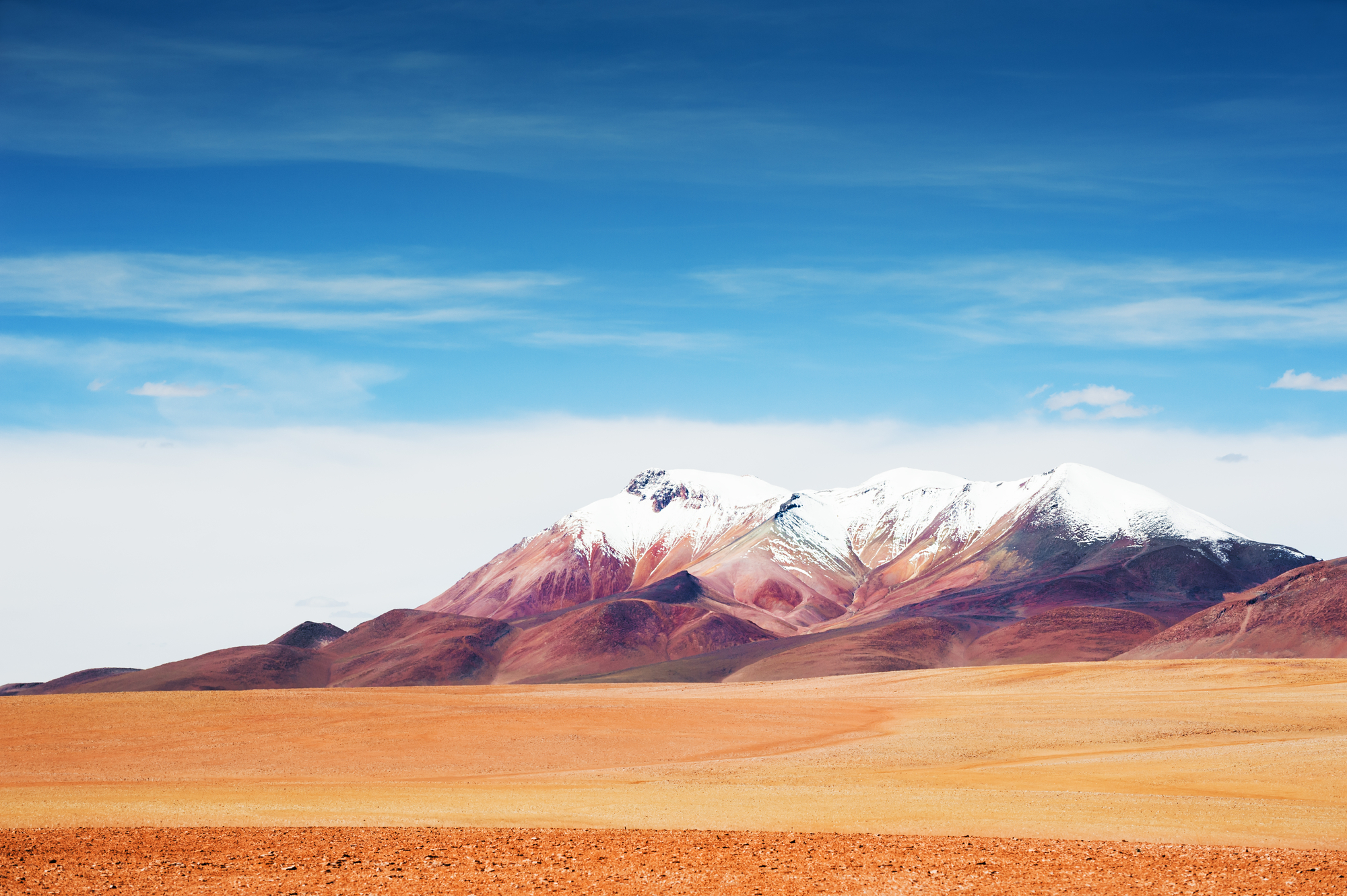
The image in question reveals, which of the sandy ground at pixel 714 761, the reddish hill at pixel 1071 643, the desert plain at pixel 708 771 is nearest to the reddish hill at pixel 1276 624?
the reddish hill at pixel 1071 643

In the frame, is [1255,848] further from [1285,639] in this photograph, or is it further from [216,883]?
[1285,639]

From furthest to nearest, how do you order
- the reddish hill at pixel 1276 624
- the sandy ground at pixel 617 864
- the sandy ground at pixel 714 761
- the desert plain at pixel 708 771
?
the reddish hill at pixel 1276 624 < the sandy ground at pixel 714 761 < the desert plain at pixel 708 771 < the sandy ground at pixel 617 864

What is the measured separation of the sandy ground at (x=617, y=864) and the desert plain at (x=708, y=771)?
0.18 metres

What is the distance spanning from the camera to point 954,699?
79250 mm

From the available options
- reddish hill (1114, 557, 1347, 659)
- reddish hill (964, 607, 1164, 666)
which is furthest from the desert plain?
reddish hill (964, 607, 1164, 666)

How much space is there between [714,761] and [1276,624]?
13931 cm

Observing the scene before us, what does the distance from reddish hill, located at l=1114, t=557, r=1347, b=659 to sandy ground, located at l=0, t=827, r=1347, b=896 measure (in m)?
145

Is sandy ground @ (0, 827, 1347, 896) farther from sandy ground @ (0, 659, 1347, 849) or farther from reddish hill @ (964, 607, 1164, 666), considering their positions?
reddish hill @ (964, 607, 1164, 666)

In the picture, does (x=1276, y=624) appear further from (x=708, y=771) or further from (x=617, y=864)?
(x=617, y=864)

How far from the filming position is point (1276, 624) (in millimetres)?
157375

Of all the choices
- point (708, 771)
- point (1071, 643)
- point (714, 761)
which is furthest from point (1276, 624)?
point (708, 771)

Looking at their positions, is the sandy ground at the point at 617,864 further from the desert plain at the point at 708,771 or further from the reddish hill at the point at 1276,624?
the reddish hill at the point at 1276,624

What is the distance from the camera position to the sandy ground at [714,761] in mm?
27547

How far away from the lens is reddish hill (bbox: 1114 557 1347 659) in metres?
151
